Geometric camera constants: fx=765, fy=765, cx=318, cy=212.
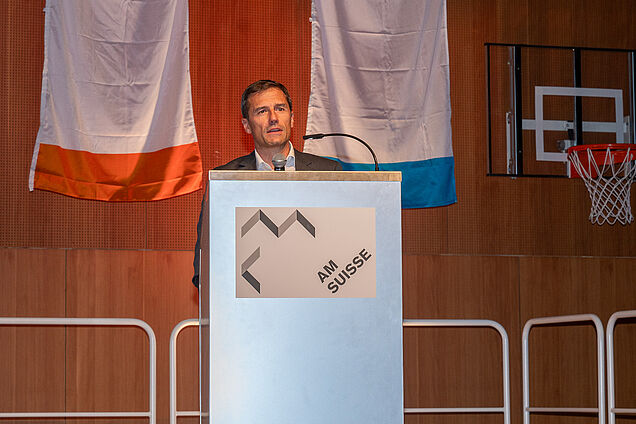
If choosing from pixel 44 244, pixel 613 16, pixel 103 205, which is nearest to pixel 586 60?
pixel 613 16

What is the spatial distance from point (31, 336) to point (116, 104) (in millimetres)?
1433

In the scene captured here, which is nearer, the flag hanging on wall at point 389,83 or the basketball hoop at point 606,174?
the flag hanging on wall at point 389,83

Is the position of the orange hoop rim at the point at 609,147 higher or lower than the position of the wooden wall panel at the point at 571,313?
higher

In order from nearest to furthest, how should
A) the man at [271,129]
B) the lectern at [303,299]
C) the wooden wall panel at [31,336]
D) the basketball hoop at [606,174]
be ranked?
1. the lectern at [303,299]
2. the man at [271,129]
3. the wooden wall panel at [31,336]
4. the basketball hoop at [606,174]

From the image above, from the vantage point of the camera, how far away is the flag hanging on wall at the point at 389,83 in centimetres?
468

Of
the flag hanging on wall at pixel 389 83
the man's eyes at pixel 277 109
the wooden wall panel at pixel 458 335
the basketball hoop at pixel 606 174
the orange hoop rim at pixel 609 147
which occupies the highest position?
the flag hanging on wall at pixel 389 83

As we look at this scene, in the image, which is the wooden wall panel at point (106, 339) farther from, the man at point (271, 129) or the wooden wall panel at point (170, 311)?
the man at point (271, 129)

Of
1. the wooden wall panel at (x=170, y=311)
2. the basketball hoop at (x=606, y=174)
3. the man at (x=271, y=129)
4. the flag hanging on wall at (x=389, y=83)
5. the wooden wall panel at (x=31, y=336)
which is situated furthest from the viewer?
the basketball hoop at (x=606, y=174)

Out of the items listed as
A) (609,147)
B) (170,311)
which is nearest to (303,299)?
(170,311)

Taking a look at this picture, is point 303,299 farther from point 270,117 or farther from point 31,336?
point 31,336

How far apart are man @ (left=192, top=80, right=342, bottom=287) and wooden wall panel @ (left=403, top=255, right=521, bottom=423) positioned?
1397 millimetres

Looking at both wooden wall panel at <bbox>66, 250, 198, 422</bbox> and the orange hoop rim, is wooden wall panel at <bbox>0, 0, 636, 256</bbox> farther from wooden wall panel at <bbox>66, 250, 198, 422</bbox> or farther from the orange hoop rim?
the orange hoop rim

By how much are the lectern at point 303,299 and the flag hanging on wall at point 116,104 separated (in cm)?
266

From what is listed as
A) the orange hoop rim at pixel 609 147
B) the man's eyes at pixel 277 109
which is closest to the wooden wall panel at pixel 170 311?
the man's eyes at pixel 277 109
